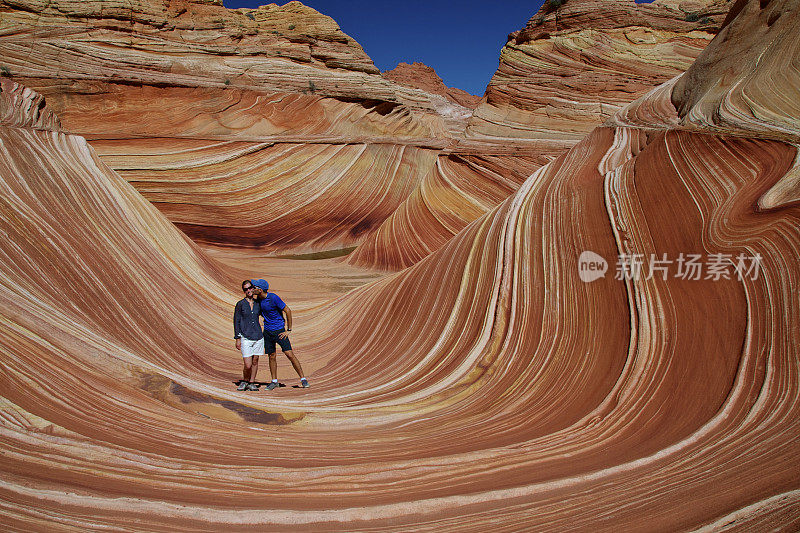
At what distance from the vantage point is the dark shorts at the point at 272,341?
17.4 feet

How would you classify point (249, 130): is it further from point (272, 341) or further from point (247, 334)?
point (247, 334)

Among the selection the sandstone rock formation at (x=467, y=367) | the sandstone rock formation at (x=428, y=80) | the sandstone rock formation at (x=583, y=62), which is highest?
the sandstone rock formation at (x=428, y=80)

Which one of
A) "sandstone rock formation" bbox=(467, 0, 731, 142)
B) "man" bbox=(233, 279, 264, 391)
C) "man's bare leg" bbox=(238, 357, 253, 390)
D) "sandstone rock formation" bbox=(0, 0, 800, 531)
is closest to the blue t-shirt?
"man" bbox=(233, 279, 264, 391)

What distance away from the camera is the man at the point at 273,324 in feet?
17.0

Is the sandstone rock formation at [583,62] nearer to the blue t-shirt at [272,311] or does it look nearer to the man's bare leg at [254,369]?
the blue t-shirt at [272,311]

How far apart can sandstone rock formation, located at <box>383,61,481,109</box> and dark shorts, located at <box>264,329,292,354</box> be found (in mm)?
43555

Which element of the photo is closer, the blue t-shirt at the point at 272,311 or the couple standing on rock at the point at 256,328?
the couple standing on rock at the point at 256,328

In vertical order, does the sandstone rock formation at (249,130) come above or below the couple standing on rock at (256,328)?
above

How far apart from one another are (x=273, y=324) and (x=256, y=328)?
224 mm

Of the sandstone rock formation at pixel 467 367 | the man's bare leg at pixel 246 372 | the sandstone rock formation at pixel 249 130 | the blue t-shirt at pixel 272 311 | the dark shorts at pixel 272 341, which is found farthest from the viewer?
the sandstone rock formation at pixel 249 130

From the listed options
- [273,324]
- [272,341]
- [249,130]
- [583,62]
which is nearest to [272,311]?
[273,324]

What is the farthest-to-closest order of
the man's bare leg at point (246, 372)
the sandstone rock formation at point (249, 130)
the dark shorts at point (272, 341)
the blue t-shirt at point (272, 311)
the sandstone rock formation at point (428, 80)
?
the sandstone rock formation at point (428, 80), the sandstone rock formation at point (249, 130), the dark shorts at point (272, 341), the blue t-shirt at point (272, 311), the man's bare leg at point (246, 372)

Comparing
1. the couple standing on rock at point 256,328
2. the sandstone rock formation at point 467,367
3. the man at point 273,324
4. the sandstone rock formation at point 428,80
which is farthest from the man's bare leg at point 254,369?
the sandstone rock formation at point 428,80

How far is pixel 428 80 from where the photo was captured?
163 ft
